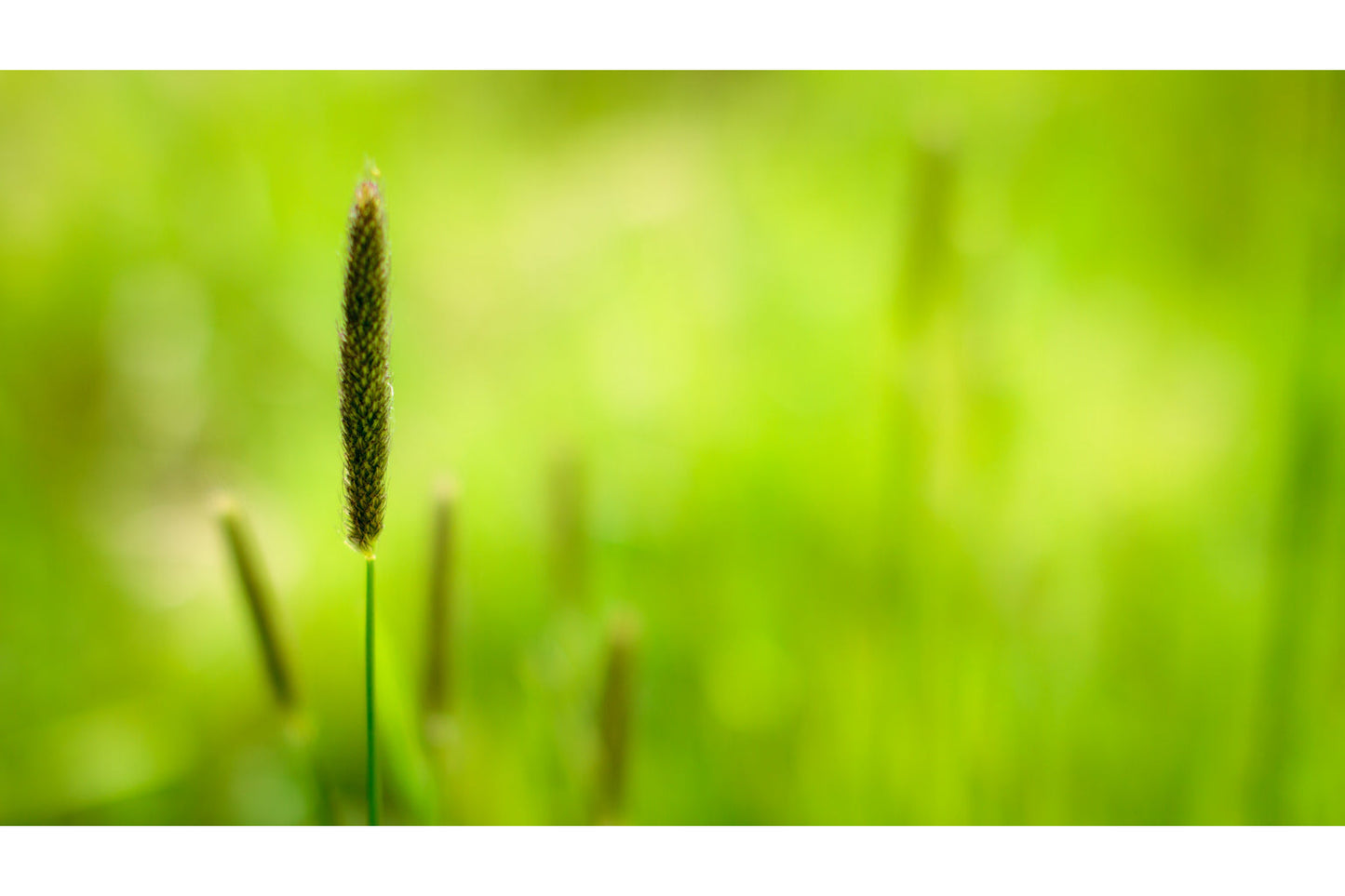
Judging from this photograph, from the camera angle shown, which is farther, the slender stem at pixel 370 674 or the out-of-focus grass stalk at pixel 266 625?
the out-of-focus grass stalk at pixel 266 625

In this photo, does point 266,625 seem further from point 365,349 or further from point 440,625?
point 365,349

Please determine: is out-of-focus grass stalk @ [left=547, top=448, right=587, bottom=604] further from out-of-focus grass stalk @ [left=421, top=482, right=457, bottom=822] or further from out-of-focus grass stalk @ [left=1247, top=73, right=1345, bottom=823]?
out-of-focus grass stalk @ [left=1247, top=73, right=1345, bottom=823]

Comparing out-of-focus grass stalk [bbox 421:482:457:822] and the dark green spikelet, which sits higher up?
the dark green spikelet

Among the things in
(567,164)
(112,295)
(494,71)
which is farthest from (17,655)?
(494,71)

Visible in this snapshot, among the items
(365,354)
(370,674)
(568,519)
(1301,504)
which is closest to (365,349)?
(365,354)

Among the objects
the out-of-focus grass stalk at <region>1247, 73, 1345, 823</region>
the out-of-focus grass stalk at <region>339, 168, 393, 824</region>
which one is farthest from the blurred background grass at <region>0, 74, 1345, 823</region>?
the out-of-focus grass stalk at <region>339, 168, 393, 824</region>
